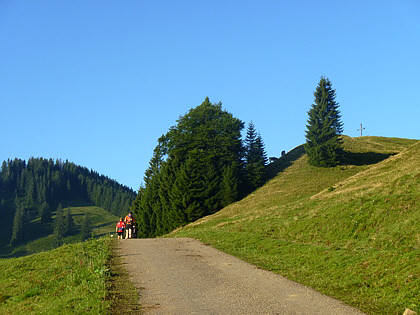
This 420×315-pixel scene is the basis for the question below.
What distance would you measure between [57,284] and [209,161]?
176 feet

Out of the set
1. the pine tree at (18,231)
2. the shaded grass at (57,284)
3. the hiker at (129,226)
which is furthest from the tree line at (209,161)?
the pine tree at (18,231)

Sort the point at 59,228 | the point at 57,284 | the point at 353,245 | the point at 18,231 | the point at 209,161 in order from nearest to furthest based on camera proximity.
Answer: the point at 57,284 → the point at 353,245 → the point at 209,161 → the point at 59,228 → the point at 18,231

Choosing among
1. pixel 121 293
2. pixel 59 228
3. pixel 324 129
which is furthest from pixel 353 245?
pixel 59 228

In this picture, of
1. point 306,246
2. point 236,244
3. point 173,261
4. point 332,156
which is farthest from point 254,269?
point 332,156

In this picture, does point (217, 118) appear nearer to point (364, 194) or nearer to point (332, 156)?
point (332, 156)

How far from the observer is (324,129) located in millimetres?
73125

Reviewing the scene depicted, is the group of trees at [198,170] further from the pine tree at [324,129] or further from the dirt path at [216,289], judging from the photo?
the dirt path at [216,289]

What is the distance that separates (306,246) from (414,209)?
16.8ft

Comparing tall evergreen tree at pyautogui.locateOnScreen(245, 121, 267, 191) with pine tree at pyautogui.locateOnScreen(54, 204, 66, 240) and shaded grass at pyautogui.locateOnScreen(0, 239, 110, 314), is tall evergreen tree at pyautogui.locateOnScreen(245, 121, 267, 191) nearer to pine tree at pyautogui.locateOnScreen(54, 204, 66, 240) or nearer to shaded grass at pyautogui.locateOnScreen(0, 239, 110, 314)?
shaded grass at pyautogui.locateOnScreen(0, 239, 110, 314)

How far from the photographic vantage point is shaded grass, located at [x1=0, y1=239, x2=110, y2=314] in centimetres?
1029

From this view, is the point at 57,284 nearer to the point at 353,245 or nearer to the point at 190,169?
the point at 353,245

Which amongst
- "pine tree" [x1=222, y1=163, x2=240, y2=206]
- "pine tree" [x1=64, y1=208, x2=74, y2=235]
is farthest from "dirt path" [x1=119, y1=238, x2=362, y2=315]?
"pine tree" [x1=64, y1=208, x2=74, y2=235]

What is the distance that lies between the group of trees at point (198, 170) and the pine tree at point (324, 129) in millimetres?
9493

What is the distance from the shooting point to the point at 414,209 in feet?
59.0
